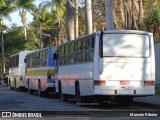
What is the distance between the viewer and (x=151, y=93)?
19938 mm

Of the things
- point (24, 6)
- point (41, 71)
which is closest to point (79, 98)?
point (41, 71)

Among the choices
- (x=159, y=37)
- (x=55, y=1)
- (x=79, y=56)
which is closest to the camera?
(x=79, y=56)

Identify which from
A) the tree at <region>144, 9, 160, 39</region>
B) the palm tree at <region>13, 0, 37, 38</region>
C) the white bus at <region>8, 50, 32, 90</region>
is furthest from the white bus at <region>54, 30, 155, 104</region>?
the palm tree at <region>13, 0, 37, 38</region>

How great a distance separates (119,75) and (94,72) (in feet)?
3.35

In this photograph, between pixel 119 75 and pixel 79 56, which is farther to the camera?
pixel 79 56

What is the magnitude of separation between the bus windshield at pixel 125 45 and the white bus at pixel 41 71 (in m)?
9.22

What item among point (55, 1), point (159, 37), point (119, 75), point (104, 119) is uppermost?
point (55, 1)

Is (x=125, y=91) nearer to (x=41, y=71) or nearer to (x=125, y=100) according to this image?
(x=125, y=100)

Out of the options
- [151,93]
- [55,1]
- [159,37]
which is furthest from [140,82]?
[55,1]

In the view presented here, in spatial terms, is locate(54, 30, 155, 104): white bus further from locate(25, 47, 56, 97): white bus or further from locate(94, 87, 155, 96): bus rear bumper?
locate(25, 47, 56, 97): white bus

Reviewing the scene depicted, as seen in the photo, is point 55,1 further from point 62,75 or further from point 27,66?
point 62,75

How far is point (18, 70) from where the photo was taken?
38.8 meters

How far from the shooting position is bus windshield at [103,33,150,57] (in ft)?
65.4

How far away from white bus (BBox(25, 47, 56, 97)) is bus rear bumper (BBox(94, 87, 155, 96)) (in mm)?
9450
